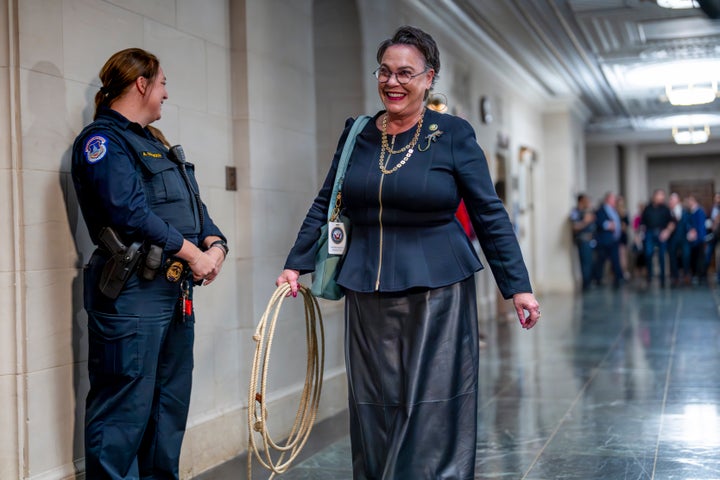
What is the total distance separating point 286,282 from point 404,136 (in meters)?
0.58

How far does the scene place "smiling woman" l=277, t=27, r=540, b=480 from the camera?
8.13 feet

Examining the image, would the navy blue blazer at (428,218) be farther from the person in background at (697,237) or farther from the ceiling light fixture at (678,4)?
the person in background at (697,237)

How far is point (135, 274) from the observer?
8.77 ft

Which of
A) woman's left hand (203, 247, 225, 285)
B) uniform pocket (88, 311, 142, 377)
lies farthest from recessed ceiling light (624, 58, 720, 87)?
uniform pocket (88, 311, 142, 377)

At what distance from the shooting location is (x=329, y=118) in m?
5.64

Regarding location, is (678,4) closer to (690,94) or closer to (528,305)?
(690,94)

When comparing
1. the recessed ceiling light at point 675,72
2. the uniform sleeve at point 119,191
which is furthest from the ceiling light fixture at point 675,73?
the uniform sleeve at point 119,191

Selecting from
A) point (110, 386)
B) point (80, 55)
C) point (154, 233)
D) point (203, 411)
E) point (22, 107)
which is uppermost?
point (80, 55)

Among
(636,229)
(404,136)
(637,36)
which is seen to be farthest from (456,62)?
(636,229)

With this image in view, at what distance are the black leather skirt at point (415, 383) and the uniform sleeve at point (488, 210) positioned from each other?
4.7 inches

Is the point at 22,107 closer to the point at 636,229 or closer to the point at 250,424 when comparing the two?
the point at 250,424

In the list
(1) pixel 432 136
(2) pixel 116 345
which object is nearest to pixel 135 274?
(2) pixel 116 345

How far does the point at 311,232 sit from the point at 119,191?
59 cm

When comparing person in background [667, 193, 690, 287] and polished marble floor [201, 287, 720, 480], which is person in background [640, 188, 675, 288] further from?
polished marble floor [201, 287, 720, 480]
